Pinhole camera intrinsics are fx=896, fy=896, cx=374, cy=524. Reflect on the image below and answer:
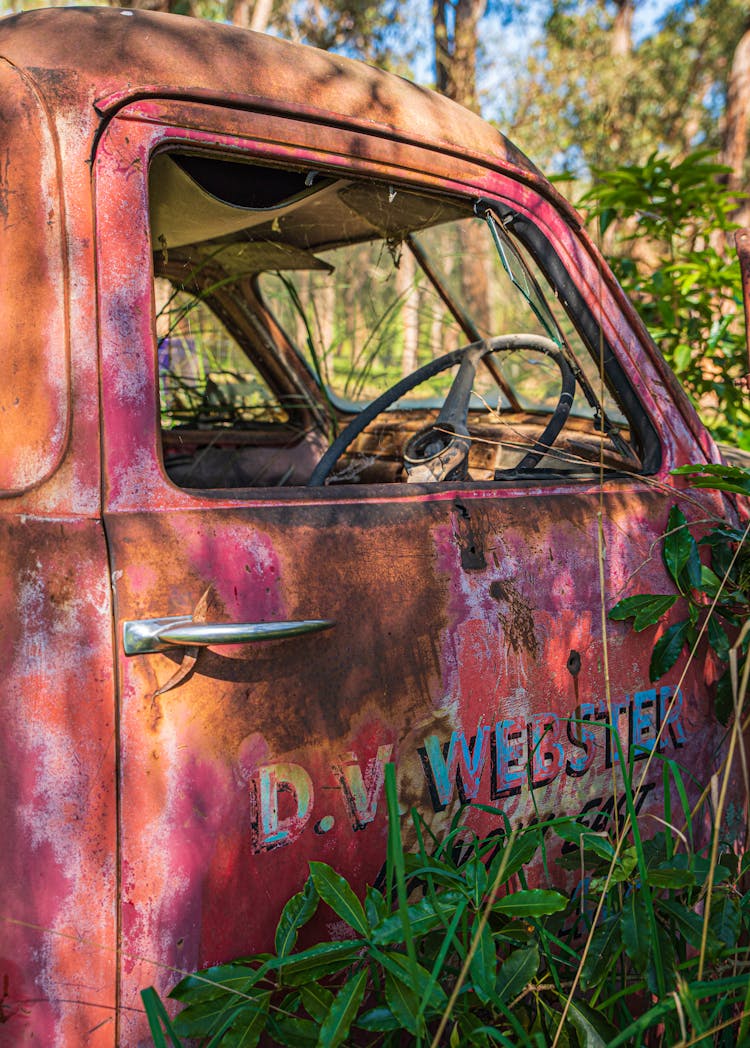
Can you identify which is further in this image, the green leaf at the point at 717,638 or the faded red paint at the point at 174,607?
the green leaf at the point at 717,638

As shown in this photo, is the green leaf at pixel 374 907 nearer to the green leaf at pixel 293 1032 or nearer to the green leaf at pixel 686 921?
the green leaf at pixel 293 1032

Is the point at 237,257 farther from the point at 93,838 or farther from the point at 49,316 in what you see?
the point at 93,838

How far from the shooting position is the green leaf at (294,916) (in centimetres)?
116

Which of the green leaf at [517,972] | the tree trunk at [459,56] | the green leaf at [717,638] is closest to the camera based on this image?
the green leaf at [517,972]

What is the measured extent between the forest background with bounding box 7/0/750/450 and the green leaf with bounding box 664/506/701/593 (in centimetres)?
32

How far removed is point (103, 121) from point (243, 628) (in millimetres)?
704

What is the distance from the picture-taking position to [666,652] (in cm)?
163

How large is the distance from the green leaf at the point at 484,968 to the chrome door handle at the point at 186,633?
46cm

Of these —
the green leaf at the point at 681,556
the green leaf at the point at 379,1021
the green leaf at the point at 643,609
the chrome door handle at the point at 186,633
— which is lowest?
the green leaf at the point at 379,1021

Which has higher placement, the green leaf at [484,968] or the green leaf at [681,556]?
the green leaf at [681,556]

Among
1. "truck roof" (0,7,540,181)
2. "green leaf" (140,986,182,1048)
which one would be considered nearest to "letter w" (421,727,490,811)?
"green leaf" (140,986,182,1048)

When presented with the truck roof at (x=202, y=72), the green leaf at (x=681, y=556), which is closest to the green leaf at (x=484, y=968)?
the green leaf at (x=681, y=556)

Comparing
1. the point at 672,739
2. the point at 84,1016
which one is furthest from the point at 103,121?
the point at 672,739

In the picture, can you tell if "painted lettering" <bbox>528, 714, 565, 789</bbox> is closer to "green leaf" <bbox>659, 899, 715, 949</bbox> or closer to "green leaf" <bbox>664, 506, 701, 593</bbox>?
"green leaf" <bbox>659, 899, 715, 949</bbox>
